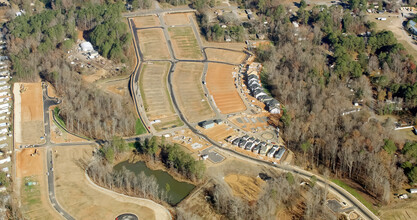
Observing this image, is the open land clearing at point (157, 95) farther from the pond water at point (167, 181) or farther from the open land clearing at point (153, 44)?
the pond water at point (167, 181)

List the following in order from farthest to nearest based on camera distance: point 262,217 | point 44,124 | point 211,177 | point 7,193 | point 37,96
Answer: point 37,96 < point 44,124 < point 211,177 < point 7,193 < point 262,217

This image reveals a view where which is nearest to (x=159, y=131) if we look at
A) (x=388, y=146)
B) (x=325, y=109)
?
(x=325, y=109)

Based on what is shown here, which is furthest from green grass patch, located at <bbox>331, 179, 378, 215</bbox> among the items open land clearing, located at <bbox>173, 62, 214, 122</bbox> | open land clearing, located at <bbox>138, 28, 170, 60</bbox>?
open land clearing, located at <bbox>138, 28, 170, 60</bbox>

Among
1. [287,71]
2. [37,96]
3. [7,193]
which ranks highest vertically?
[287,71]

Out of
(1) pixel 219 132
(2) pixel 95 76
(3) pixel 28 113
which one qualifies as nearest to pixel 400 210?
(1) pixel 219 132

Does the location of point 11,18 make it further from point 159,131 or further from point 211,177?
point 211,177

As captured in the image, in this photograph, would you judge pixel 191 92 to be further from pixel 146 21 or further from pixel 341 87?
pixel 146 21
